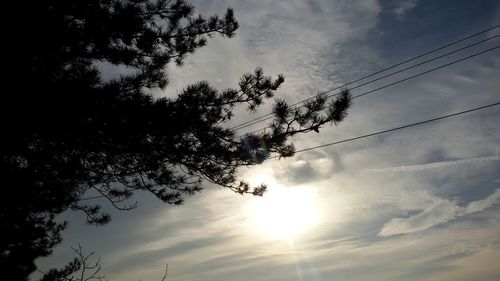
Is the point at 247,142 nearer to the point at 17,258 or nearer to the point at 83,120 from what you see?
the point at 83,120

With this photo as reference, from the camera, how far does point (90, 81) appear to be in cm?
444

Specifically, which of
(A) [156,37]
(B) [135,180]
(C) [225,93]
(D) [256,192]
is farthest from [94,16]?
(D) [256,192]

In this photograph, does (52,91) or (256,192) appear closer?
(52,91)

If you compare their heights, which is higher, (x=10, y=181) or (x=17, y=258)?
(x=10, y=181)

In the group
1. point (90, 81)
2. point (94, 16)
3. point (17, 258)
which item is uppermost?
point (94, 16)

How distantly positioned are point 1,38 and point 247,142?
3.24 metres

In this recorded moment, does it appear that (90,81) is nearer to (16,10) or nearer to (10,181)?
(16,10)

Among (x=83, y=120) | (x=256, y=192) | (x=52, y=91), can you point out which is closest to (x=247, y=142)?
(x=256, y=192)

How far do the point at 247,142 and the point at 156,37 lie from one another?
2.25m

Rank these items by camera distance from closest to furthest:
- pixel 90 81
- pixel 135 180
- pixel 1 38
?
pixel 1 38 < pixel 90 81 < pixel 135 180

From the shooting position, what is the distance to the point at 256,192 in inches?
248

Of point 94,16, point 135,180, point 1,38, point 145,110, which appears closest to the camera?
point 1,38

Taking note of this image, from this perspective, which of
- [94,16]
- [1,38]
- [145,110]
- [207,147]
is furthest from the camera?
[207,147]

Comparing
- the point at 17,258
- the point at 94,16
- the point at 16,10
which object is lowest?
the point at 17,258
